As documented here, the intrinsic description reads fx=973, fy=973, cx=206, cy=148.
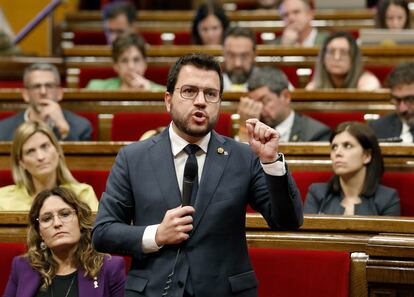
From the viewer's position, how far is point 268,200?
102cm

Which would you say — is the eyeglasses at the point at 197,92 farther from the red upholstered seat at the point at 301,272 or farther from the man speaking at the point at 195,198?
the red upholstered seat at the point at 301,272

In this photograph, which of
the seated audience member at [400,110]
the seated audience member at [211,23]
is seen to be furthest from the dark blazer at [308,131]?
the seated audience member at [211,23]

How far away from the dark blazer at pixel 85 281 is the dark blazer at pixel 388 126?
31.2 inches

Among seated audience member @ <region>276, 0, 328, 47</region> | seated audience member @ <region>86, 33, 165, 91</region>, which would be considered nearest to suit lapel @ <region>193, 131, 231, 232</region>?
seated audience member @ <region>86, 33, 165, 91</region>

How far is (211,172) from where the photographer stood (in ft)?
3.33

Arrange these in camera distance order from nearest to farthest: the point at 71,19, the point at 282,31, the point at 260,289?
the point at 260,289, the point at 282,31, the point at 71,19

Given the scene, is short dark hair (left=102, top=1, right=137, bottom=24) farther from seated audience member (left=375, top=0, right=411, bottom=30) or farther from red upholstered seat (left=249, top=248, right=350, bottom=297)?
red upholstered seat (left=249, top=248, right=350, bottom=297)

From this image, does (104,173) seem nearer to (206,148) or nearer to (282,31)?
(206,148)

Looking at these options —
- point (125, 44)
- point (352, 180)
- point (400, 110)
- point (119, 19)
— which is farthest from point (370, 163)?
point (119, 19)

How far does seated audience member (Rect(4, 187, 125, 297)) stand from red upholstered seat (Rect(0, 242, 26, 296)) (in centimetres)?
3

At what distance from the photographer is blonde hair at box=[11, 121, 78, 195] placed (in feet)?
5.55

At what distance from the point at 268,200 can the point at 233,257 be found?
7 centimetres

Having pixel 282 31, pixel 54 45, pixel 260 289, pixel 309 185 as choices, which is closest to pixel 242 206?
pixel 260 289

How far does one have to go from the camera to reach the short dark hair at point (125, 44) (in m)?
2.33
